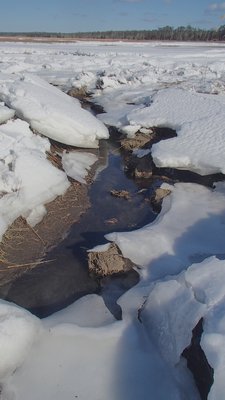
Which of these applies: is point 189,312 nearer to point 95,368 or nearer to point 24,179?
point 95,368

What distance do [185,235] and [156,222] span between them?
1.18ft

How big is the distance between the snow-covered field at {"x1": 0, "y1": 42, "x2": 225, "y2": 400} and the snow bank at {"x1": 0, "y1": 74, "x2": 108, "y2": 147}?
0.02 meters

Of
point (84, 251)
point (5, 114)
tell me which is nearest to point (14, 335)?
point (84, 251)

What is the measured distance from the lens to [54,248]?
3.42 metres

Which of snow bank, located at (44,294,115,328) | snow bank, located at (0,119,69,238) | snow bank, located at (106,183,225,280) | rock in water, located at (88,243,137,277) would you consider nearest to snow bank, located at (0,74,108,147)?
snow bank, located at (0,119,69,238)

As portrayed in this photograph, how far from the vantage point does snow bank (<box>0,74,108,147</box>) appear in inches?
208

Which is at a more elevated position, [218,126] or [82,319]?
[218,126]

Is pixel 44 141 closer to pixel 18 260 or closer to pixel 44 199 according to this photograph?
pixel 44 199

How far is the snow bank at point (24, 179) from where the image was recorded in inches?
147

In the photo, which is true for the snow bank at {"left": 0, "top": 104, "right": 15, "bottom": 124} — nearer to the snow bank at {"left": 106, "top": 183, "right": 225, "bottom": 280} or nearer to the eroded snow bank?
the snow bank at {"left": 106, "top": 183, "right": 225, "bottom": 280}

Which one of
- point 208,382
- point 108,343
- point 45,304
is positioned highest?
point 208,382

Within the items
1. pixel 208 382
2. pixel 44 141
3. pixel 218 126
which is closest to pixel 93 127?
pixel 44 141

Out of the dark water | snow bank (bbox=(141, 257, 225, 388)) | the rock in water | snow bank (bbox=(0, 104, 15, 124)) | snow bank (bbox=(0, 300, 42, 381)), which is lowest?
the dark water

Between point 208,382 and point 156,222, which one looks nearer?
point 208,382
